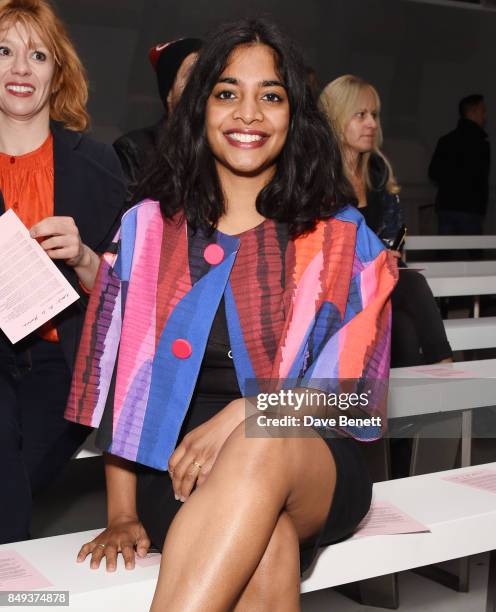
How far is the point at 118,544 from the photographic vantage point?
1678 mm

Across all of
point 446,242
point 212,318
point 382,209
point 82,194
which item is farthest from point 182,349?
point 446,242

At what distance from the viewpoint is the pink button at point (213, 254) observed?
1830 millimetres

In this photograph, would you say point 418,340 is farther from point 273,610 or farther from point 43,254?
point 273,610

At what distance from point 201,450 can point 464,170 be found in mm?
6727

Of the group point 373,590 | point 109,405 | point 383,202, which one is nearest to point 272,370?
point 109,405

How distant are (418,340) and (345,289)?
6.70 ft

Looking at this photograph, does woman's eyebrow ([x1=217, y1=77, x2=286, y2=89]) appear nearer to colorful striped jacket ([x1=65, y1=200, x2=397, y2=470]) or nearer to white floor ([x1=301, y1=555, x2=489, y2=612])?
colorful striped jacket ([x1=65, y1=200, x2=397, y2=470])

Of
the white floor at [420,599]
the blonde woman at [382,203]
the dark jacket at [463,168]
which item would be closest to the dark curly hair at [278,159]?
the white floor at [420,599]

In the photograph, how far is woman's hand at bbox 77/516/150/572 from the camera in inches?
63.9

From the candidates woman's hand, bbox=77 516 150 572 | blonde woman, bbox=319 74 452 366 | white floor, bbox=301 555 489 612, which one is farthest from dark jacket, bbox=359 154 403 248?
woman's hand, bbox=77 516 150 572

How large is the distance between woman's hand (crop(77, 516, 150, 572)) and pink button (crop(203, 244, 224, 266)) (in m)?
0.51

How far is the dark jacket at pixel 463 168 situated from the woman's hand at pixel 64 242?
20.4ft

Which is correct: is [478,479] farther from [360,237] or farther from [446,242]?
[446,242]

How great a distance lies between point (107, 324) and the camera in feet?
6.17
